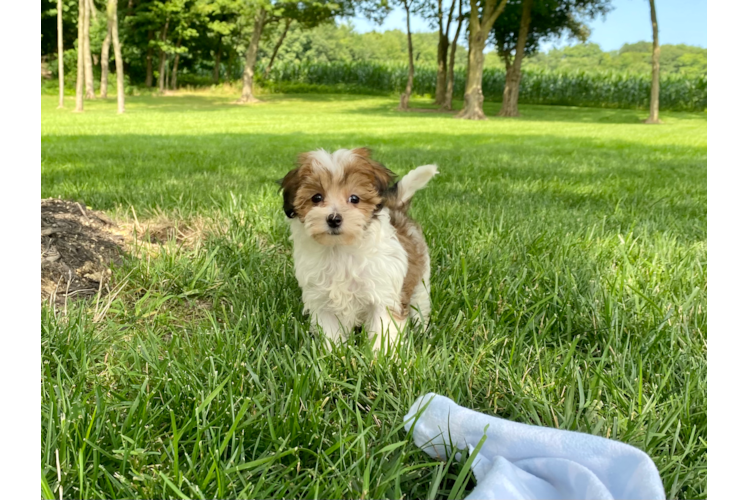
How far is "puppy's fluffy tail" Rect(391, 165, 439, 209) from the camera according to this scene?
10.0ft

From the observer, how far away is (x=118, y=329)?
2752mm

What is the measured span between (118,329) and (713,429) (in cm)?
260

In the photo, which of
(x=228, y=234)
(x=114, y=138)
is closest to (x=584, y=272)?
(x=228, y=234)

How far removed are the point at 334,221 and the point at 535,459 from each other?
1396 millimetres

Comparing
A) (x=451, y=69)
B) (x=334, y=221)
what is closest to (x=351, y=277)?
(x=334, y=221)

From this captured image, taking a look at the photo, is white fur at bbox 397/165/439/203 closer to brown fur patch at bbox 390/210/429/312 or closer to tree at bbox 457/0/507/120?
brown fur patch at bbox 390/210/429/312

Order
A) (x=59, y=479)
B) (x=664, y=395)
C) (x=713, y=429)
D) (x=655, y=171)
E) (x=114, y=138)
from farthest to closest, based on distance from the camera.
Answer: (x=114, y=138) < (x=655, y=171) < (x=664, y=395) < (x=59, y=479) < (x=713, y=429)

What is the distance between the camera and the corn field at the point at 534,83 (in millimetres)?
41531

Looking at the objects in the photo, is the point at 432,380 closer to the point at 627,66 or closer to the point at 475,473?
the point at 475,473

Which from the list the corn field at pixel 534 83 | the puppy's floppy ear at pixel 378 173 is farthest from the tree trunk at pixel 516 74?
the puppy's floppy ear at pixel 378 173

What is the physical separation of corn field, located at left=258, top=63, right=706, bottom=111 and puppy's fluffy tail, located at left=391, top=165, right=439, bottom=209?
40711 millimetres

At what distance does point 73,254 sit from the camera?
3.45m

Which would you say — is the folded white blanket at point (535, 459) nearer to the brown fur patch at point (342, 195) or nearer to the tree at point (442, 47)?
the brown fur patch at point (342, 195)

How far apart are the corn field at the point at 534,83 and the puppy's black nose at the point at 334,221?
4153 centimetres
